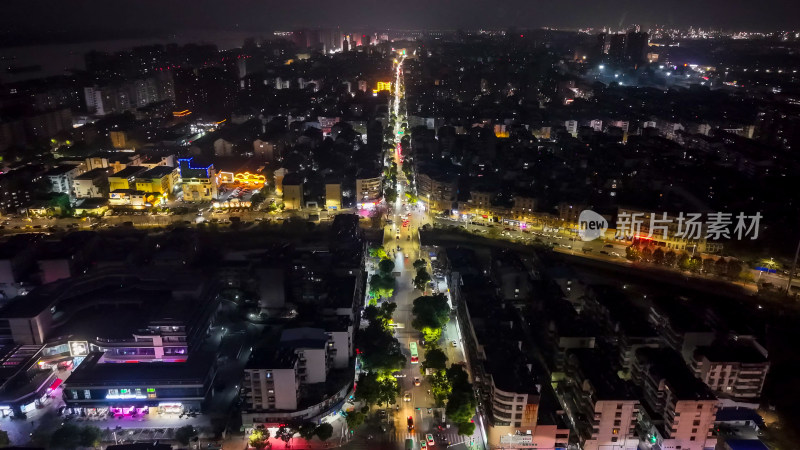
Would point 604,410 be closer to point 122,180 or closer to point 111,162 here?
point 122,180

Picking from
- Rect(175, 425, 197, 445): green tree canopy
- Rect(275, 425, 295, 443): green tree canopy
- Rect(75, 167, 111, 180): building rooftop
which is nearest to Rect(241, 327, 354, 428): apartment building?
Rect(275, 425, 295, 443): green tree canopy

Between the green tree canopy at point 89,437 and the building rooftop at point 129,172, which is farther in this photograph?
the building rooftop at point 129,172

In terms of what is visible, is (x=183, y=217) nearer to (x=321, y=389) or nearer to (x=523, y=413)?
(x=321, y=389)

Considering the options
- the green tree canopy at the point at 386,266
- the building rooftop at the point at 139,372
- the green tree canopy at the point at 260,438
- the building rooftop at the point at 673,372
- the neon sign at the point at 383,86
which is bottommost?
the green tree canopy at the point at 260,438

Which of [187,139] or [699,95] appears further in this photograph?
[699,95]

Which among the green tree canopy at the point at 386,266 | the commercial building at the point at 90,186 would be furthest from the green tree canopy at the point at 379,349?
the commercial building at the point at 90,186

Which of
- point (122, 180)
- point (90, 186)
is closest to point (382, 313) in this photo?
point (122, 180)

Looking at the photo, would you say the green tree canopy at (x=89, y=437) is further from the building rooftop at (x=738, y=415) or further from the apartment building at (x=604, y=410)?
the building rooftop at (x=738, y=415)

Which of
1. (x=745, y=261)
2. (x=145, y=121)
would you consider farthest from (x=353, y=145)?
(x=745, y=261)
